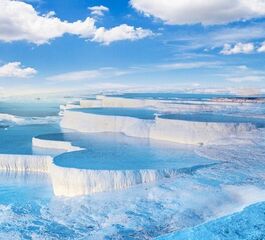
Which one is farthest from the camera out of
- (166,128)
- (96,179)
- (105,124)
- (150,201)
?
(105,124)

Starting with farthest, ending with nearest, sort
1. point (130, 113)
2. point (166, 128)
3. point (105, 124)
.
Answer: 1. point (130, 113)
2. point (105, 124)
3. point (166, 128)

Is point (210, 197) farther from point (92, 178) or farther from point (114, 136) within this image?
point (114, 136)

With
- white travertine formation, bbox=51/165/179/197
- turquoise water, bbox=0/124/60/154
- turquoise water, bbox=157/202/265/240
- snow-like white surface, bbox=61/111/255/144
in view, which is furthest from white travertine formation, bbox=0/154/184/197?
snow-like white surface, bbox=61/111/255/144

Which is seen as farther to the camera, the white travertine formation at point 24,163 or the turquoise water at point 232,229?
the white travertine formation at point 24,163

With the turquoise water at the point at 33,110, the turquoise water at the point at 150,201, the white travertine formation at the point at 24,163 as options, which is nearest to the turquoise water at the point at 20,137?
the turquoise water at the point at 150,201

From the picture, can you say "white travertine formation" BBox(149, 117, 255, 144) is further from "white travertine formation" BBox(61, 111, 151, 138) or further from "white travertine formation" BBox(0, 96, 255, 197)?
"white travertine formation" BBox(61, 111, 151, 138)

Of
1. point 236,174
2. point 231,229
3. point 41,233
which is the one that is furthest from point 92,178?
point 231,229

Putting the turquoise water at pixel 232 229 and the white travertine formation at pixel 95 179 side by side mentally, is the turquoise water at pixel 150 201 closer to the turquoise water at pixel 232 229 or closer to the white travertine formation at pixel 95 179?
the turquoise water at pixel 232 229

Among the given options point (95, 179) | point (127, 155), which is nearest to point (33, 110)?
point (127, 155)

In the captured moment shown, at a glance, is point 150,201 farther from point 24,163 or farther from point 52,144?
point 52,144
